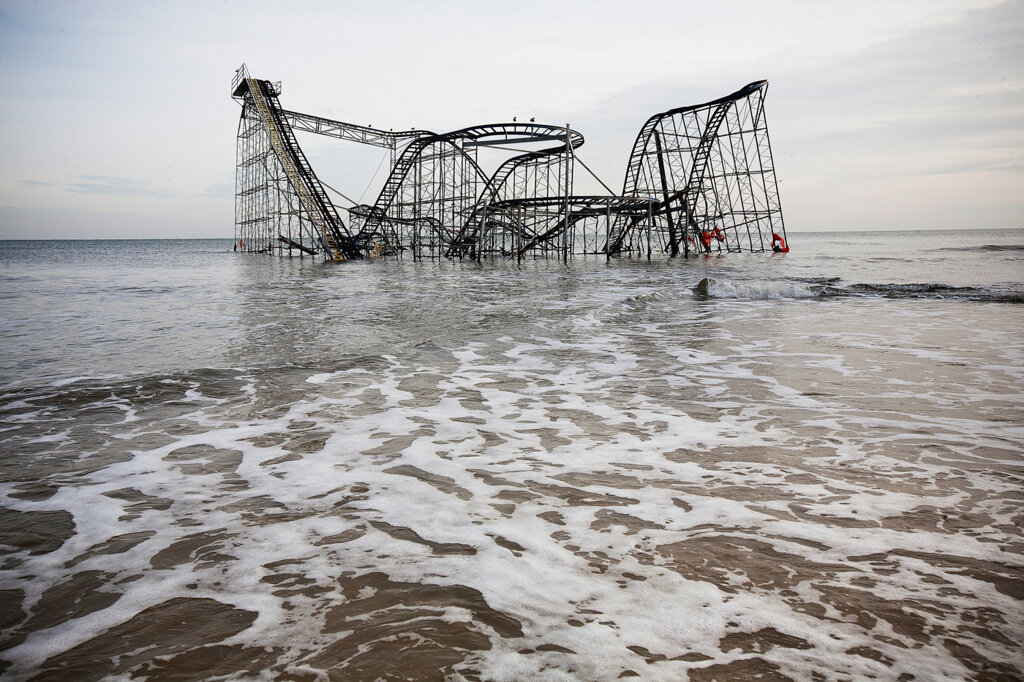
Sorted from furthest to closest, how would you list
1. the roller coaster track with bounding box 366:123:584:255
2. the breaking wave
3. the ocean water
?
1. the roller coaster track with bounding box 366:123:584:255
2. the breaking wave
3. the ocean water

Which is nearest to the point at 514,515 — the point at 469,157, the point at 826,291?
the point at 826,291

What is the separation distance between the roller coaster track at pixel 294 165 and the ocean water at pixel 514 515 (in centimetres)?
2877

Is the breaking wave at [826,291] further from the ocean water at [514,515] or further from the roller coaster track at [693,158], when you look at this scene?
the roller coaster track at [693,158]

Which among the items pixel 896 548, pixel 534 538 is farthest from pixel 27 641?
pixel 896 548

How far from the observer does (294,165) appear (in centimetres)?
3272

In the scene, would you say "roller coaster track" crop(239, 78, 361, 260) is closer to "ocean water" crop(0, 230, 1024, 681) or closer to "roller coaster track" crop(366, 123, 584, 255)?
"roller coaster track" crop(366, 123, 584, 255)

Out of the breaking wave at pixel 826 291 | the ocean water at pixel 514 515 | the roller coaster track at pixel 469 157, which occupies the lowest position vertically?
the ocean water at pixel 514 515

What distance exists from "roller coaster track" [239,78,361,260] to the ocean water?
94.4 feet

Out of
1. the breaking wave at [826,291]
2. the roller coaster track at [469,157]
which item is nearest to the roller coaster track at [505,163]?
the roller coaster track at [469,157]

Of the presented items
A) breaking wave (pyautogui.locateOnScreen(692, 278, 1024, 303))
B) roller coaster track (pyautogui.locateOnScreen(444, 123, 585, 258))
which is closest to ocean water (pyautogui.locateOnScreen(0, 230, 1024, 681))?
breaking wave (pyautogui.locateOnScreen(692, 278, 1024, 303))

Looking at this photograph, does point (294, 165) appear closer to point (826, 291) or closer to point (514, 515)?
point (826, 291)

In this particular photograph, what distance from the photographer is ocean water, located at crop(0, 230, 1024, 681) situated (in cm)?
178

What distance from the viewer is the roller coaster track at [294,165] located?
107 ft

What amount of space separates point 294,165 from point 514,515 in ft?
113
